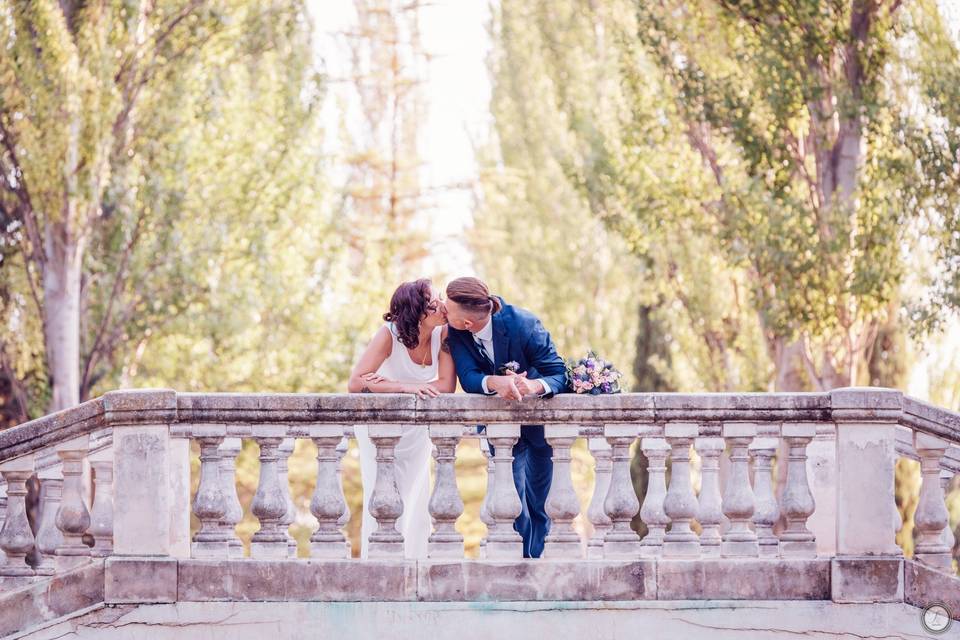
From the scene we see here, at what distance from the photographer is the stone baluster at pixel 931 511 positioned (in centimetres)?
662

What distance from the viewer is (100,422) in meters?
6.72

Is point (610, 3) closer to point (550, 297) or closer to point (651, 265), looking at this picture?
point (651, 265)

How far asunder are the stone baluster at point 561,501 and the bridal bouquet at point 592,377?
0.21 meters

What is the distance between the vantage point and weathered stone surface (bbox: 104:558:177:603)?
6602 mm

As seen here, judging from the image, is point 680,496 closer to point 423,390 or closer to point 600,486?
point 600,486

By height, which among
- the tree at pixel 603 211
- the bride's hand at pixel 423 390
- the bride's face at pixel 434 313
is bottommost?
the bride's hand at pixel 423 390

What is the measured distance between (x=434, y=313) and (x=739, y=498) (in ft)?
6.18

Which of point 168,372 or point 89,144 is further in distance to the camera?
point 168,372

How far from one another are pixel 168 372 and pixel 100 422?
11.1 meters

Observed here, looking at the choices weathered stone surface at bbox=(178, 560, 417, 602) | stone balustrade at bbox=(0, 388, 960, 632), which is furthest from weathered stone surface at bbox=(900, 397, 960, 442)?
weathered stone surface at bbox=(178, 560, 417, 602)

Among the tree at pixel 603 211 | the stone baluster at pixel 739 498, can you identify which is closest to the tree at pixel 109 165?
the tree at pixel 603 211

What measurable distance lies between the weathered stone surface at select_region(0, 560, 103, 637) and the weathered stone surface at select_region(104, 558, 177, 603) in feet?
0.26

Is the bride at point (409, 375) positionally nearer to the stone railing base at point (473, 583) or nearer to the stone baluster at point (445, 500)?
the stone baluster at point (445, 500)

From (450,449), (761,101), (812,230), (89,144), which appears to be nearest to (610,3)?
(761,101)
